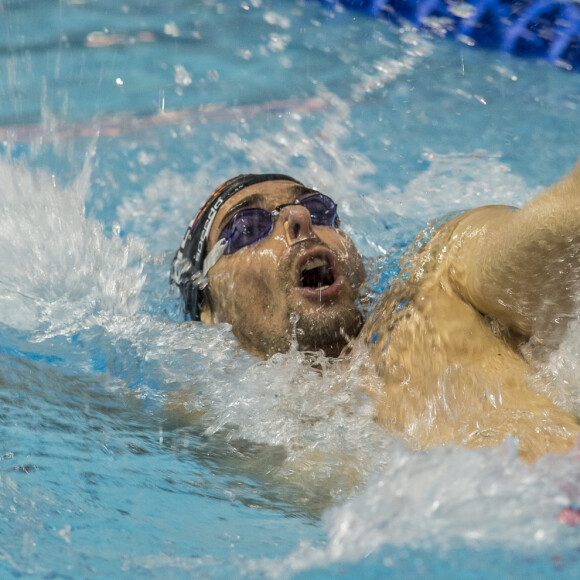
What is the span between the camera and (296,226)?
68.2 inches

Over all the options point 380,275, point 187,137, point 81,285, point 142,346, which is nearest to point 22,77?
point 187,137

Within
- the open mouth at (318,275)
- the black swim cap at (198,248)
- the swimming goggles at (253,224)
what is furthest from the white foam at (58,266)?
the open mouth at (318,275)

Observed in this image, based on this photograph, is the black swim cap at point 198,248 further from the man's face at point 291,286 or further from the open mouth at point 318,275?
the open mouth at point 318,275

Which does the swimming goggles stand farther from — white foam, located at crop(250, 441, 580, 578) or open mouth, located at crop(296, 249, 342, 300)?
white foam, located at crop(250, 441, 580, 578)

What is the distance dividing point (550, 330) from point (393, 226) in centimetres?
198

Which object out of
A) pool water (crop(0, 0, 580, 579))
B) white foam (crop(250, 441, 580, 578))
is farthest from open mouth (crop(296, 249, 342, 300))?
white foam (crop(250, 441, 580, 578))

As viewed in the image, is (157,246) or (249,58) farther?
(249,58)

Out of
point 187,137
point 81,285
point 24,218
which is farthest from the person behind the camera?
point 187,137

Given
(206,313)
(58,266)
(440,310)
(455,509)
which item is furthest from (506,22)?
(455,509)

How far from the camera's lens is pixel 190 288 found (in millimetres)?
2008

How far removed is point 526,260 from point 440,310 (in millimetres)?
233

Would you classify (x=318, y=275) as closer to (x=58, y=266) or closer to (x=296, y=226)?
(x=296, y=226)

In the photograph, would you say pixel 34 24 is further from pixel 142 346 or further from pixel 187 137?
pixel 142 346

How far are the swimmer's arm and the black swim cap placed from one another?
78 cm
